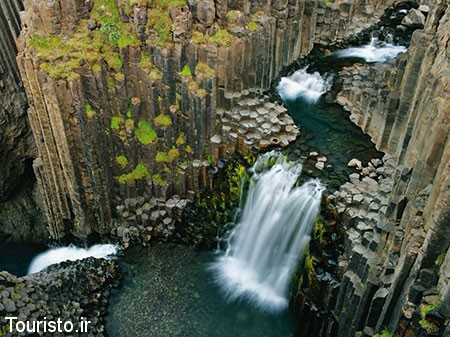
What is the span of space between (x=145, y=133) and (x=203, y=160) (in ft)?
7.98

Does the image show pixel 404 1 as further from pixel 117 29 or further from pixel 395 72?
pixel 117 29

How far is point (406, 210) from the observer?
41.7 ft

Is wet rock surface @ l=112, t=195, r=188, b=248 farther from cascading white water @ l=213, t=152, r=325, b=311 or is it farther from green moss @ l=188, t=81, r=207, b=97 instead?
green moss @ l=188, t=81, r=207, b=97

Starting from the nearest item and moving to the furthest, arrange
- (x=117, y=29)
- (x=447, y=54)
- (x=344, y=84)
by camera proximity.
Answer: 1. (x=447, y=54)
2. (x=117, y=29)
3. (x=344, y=84)

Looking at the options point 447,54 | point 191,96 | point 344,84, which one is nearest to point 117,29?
point 191,96

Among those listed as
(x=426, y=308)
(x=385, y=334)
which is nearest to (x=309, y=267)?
(x=385, y=334)

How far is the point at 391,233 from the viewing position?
13227 millimetres

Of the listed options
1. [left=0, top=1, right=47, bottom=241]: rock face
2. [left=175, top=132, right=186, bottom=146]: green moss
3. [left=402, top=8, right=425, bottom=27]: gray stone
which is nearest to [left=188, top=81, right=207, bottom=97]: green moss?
[left=175, top=132, right=186, bottom=146]: green moss

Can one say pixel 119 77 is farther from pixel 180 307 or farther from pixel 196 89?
pixel 180 307

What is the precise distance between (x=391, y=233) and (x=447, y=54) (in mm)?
4775

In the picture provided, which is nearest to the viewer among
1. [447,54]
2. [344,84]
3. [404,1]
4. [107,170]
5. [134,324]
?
[447,54]

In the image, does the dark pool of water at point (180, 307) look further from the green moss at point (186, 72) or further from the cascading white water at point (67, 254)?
the green moss at point (186, 72)

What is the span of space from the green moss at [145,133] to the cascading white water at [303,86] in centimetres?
562

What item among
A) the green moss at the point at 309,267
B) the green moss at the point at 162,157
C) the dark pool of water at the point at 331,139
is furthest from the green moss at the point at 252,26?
the green moss at the point at 309,267
